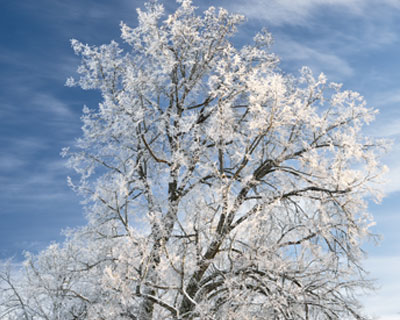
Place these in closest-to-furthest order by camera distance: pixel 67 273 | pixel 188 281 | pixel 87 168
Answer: pixel 188 281 < pixel 67 273 < pixel 87 168

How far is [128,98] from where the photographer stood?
1184cm

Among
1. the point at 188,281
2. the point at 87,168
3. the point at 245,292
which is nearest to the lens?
the point at 245,292

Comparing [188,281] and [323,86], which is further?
[323,86]

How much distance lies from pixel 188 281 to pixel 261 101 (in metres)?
4.89

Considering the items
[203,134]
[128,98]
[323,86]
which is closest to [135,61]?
[128,98]

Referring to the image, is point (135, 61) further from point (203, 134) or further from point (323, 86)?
point (323, 86)

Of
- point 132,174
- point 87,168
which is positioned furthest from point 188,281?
point 87,168

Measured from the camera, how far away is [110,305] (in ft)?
32.2

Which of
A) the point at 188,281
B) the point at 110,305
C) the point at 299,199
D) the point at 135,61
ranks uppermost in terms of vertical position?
the point at 135,61

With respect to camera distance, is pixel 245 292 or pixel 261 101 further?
pixel 261 101

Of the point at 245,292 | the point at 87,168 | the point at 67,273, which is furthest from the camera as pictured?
the point at 87,168

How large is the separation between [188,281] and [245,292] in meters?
2.21

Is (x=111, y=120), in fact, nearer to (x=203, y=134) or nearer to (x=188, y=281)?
(x=203, y=134)

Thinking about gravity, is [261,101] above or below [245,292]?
above
